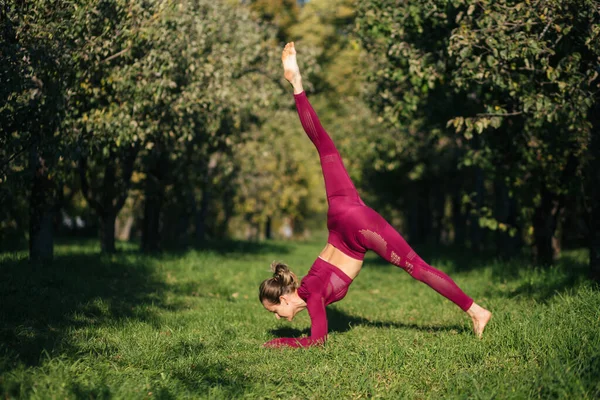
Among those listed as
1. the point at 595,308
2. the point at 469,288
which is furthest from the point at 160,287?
the point at 595,308

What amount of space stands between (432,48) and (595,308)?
713 cm

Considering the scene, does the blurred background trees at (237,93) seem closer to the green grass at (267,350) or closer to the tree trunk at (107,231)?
the tree trunk at (107,231)

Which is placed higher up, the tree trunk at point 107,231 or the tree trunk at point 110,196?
the tree trunk at point 110,196

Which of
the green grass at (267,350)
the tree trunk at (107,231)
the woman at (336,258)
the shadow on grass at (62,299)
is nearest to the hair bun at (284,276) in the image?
the woman at (336,258)

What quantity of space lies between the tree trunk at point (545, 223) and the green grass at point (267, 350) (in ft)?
9.28

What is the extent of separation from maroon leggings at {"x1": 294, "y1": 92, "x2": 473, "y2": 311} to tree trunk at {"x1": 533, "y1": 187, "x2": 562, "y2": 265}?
792cm

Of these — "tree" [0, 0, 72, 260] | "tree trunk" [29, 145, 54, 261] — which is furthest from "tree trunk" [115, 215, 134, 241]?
"tree" [0, 0, 72, 260]

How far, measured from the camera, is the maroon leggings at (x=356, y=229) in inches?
266

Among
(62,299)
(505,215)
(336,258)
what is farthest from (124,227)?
(336,258)

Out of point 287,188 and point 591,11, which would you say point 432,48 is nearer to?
point 591,11

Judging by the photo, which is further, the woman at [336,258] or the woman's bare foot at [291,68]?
the woman's bare foot at [291,68]

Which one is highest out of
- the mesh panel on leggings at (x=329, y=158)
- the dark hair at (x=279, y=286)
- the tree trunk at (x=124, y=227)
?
the mesh panel on leggings at (x=329, y=158)

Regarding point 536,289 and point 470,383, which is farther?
point 536,289

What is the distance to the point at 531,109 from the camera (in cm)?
998
